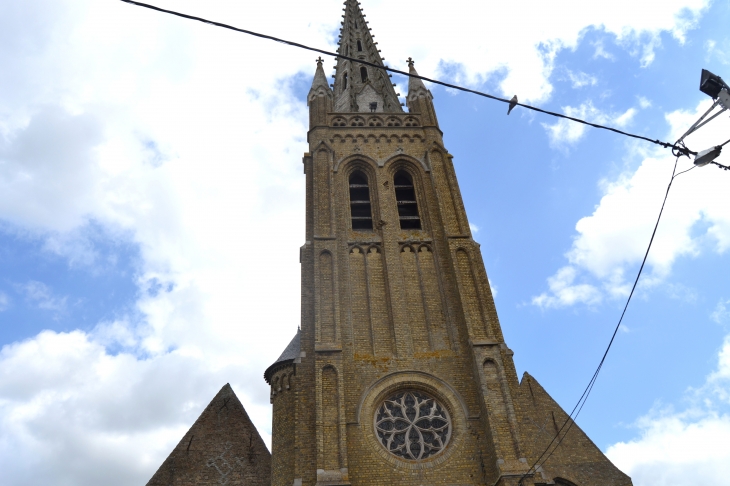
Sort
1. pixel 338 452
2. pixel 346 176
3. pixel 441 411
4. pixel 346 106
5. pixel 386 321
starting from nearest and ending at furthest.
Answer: pixel 338 452 → pixel 441 411 → pixel 386 321 → pixel 346 176 → pixel 346 106

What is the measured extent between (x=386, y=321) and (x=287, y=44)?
11.4 meters

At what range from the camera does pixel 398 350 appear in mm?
15789

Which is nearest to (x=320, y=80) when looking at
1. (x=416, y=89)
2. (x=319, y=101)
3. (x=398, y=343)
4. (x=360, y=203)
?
(x=319, y=101)

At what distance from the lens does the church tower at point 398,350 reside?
13.7m

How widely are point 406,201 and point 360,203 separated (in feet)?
5.71

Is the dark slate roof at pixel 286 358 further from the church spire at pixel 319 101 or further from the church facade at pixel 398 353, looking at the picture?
the church spire at pixel 319 101

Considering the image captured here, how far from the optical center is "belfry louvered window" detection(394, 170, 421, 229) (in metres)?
19.6

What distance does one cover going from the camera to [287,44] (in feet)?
20.7

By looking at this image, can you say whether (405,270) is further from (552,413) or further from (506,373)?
(552,413)

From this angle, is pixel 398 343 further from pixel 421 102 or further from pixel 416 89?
pixel 416 89

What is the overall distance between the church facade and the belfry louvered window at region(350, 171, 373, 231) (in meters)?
0.04

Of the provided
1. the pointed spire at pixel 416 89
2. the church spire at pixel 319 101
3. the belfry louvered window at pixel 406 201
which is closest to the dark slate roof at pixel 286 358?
the belfry louvered window at pixel 406 201

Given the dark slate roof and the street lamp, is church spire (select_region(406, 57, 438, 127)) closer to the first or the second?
the dark slate roof

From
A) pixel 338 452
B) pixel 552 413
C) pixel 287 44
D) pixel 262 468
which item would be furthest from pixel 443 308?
pixel 287 44
